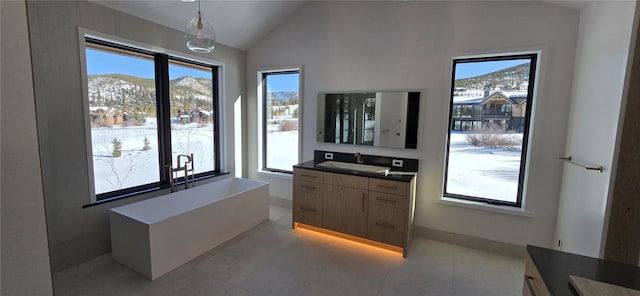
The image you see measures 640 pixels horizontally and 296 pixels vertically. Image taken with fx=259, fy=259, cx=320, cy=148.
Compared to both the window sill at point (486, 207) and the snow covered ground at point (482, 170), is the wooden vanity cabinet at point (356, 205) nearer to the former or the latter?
the window sill at point (486, 207)

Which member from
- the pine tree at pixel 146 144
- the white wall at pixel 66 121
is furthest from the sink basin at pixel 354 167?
the white wall at pixel 66 121

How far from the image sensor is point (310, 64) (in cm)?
358

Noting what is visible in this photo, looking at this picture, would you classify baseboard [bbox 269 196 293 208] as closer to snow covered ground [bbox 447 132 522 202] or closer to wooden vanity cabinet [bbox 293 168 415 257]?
wooden vanity cabinet [bbox 293 168 415 257]

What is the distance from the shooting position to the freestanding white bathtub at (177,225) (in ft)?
7.36

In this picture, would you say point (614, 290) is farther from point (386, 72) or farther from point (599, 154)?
point (386, 72)

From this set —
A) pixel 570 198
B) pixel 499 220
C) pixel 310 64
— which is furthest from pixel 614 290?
pixel 310 64

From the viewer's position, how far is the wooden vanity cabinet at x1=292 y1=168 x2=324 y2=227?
3072 mm

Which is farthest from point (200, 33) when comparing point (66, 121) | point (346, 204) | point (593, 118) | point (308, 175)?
point (593, 118)

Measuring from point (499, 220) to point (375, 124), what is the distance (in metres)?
1.68

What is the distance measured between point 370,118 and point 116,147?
2.84 meters

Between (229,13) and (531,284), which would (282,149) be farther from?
(531,284)

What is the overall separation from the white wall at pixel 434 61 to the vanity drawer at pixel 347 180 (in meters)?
0.63

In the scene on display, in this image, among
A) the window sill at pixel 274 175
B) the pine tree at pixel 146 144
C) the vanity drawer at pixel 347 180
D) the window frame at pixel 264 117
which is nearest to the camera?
the vanity drawer at pixel 347 180

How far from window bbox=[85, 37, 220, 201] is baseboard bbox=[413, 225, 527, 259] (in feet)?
10.0
